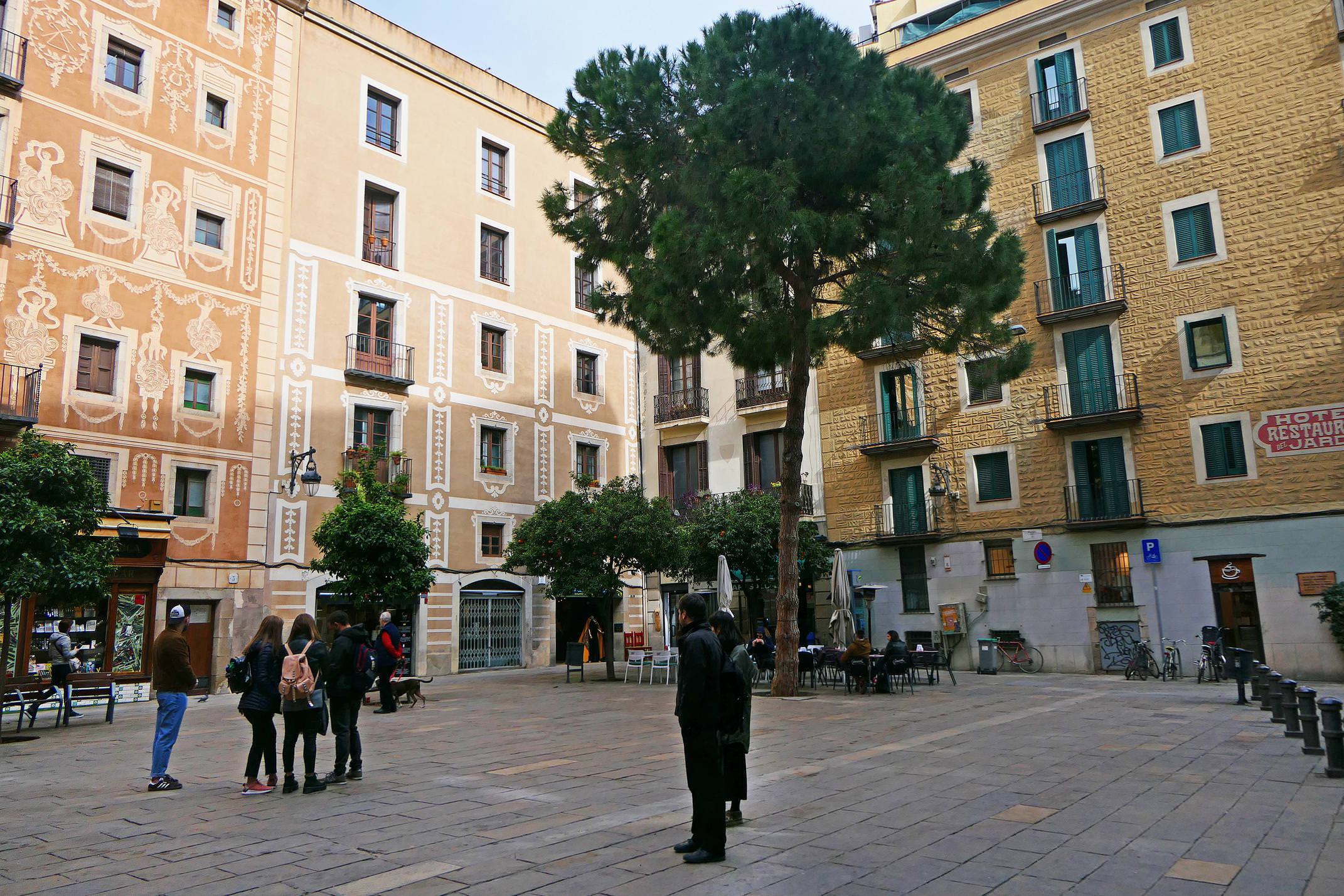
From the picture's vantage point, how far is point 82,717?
1698 cm

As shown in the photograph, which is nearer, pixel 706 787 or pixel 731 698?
pixel 706 787

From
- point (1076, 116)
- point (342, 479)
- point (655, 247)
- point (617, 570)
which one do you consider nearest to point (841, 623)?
point (617, 570)

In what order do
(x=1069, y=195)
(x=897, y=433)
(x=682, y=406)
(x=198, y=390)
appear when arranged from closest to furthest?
(x=198, y=390) → (x=1069, y=195) → (x=897, y=433) → (x=682, y=406)

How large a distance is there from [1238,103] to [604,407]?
20.6 m

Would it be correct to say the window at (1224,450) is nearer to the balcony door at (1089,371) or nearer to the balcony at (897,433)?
the balcony door at (1089,371)

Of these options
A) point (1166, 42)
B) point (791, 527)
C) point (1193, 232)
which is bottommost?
point (791, 527)

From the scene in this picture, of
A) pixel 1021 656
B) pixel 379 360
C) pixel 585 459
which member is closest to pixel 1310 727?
pixel 1021 656

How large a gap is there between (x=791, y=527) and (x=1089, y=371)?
11.6m

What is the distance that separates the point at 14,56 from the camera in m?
20.4

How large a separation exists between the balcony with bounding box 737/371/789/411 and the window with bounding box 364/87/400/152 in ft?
42.4

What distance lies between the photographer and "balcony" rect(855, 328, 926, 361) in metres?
16.4

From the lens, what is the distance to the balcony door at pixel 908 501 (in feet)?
86.3

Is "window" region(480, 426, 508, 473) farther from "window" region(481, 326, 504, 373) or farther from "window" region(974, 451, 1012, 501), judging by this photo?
"window" region(974, 451, 1012, 501)

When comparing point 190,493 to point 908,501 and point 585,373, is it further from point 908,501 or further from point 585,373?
point 908,501
